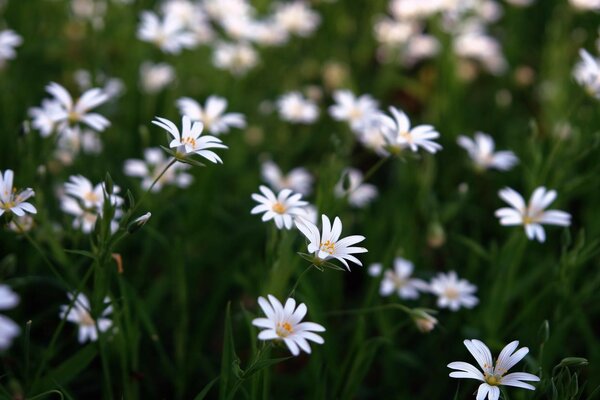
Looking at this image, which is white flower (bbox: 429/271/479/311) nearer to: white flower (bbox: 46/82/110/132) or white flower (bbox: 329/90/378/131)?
white flower (bbox: 329/90/378/131)

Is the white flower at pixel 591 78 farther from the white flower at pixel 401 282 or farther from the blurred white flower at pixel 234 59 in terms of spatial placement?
the blurred white flower at pixel 234 59

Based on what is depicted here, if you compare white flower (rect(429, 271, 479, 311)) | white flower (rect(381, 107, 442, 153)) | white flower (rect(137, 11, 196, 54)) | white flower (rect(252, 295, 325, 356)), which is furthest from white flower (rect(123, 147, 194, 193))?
white flower (rect(429, 271, 479, 311))

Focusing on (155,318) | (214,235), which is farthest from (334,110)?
(155,318)

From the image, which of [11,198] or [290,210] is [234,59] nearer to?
[290,210]

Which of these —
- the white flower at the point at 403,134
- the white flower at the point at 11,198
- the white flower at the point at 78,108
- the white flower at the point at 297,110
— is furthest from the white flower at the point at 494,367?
the white flower at the point at 297,110

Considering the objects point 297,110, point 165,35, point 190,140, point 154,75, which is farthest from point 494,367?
point 154,75
